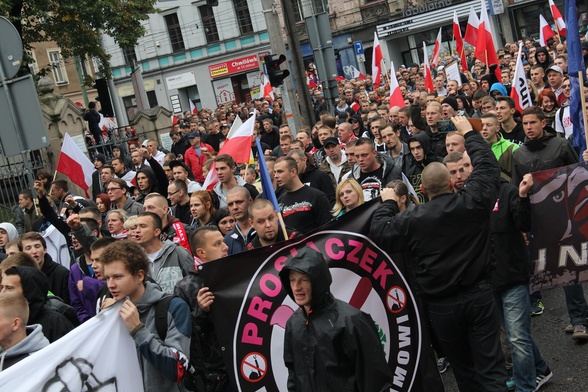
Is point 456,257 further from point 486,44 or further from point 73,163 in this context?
point 486,44

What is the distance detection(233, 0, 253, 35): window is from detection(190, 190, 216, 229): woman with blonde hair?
44.5 m

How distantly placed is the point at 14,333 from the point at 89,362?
0.45 m

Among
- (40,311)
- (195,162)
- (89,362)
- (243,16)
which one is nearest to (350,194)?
(40,311)

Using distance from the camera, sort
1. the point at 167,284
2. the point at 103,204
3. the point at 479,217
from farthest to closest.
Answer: the point at 103,204 → the point at 167,284 → the point at 479,217

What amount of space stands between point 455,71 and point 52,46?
4249cm

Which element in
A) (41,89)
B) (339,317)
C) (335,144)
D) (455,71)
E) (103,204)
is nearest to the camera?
(339,317)

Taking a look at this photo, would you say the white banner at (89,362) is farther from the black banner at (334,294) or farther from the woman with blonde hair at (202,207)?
the woman with blonde hair at (202,207)

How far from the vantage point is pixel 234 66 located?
2037 inches

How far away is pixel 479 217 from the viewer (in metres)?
5.45

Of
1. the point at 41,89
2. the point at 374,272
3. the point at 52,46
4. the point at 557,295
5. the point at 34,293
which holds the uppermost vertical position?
the point at 52,46

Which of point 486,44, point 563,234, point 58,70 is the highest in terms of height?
point 58,70

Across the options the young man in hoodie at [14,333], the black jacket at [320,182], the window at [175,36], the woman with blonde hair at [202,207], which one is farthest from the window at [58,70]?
the young man in hoodie at [14,333]

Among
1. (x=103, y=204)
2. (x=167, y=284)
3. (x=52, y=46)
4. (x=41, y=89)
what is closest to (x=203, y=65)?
(x=52, y=46)

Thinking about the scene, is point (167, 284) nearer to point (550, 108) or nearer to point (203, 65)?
point (550, 108)
